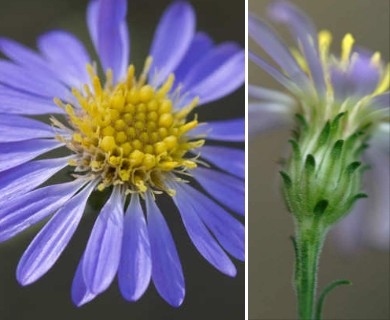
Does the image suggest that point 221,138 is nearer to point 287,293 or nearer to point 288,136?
point 288,136

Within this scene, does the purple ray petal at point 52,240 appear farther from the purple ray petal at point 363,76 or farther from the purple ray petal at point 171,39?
the purple ray petal at point 363,76

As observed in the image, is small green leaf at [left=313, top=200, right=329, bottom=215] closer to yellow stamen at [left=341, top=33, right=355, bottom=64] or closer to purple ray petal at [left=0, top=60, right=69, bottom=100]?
yellow stamen at [left=341, top=33, right=355, bottom=64]

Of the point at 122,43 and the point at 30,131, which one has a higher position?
the point at 122,43

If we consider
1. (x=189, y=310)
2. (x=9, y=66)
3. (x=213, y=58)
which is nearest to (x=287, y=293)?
(x=189, y=310)

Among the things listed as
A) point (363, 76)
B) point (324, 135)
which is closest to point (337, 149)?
point (324, 135)

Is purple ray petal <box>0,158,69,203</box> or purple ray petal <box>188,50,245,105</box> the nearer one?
purple ray petal <box>0,158,69,203</box>

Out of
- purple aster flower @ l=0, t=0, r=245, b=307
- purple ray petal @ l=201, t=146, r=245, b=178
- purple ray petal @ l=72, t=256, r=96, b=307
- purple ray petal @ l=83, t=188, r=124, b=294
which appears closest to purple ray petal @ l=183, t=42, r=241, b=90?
purple aster flower @ l=0, t=0, r=245, b=307

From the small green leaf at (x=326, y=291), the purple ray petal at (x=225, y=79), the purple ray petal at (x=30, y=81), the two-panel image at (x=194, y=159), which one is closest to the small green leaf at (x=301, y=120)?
the two-panel image at (x=194, y=159)
